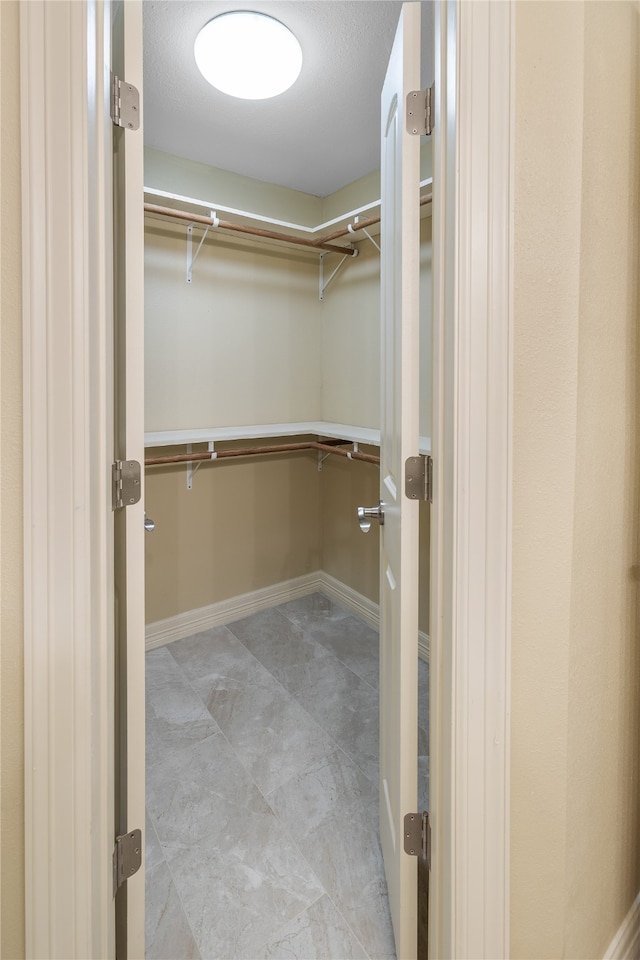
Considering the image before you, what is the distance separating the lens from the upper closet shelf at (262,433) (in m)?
2.57

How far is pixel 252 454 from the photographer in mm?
2992

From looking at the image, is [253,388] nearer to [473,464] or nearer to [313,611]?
[313,611]

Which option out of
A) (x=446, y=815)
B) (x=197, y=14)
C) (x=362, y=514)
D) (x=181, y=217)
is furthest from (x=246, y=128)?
(x=446, y=815)

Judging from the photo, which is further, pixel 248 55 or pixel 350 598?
pixel 350 598

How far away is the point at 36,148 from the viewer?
0.76 metres

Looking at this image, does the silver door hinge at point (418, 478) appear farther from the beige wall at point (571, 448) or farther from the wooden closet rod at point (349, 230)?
the wooden closet rod at point (349, 230)

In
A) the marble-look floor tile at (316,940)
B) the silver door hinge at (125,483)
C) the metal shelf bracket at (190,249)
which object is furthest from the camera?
the metal shelf bracket at (190,249)

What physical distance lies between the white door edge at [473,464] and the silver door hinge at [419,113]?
6 centimetres

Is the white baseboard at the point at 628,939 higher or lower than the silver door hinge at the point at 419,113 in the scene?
lower

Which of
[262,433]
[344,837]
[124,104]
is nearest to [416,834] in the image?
[344,837]

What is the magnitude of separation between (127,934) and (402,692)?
2.45ft

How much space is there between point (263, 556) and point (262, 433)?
32.3 inches

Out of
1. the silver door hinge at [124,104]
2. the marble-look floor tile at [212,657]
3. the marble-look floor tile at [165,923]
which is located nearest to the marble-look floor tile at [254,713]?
the marble-look floor tile at [212,657]

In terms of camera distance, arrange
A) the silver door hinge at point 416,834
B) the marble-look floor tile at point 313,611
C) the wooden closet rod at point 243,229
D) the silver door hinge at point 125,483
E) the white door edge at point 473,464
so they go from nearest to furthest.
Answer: the white door edge at point 473,464 → the silver door hinge at point 125,483 → the silver door hinge at point 416,834 → the wooden closet rod at point 243,229 → the marble-look floor tile at point 313,611
